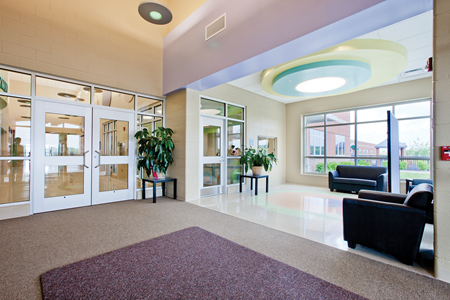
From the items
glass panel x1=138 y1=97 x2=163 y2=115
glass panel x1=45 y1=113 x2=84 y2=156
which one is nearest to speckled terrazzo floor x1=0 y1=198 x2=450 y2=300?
glass panel x1=45 y1=113 x2=84 y2=156

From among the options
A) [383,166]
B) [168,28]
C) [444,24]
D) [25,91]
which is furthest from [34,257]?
[383,166]

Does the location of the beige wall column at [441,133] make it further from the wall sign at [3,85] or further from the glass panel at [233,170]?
the wall sign at [3,85]

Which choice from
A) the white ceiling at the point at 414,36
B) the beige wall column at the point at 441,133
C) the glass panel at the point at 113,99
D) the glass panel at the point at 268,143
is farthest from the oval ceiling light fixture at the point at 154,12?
the glass panel at the point at 268,143

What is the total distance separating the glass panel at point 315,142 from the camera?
26.6 feet

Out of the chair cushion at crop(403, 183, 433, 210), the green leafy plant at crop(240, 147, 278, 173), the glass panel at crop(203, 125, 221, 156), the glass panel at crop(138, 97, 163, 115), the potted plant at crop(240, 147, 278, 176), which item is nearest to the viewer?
the chair cushion at crop(403, 183, 433, 210)

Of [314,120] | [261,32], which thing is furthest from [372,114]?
[261,32]

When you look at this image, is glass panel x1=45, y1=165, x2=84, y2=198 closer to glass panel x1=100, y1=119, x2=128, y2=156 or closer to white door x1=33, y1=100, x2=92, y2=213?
white door x1=33, y1=100, x2=92, y2=213

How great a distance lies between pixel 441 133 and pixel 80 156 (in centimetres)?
583

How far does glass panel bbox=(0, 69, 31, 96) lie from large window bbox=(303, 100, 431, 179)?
26.7 feet

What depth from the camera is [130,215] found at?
162 inches

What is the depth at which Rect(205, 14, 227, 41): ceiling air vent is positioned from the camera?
4133 millimetres

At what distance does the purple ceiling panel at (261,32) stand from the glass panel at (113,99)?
1070 mm

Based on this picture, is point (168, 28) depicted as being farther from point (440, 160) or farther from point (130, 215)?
point (440, 160)

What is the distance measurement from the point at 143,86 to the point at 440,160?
18.4 ft
